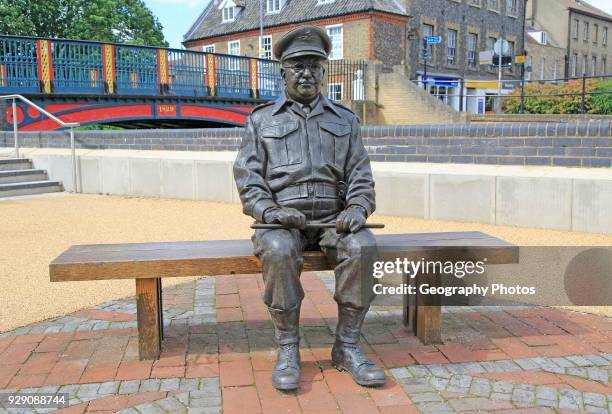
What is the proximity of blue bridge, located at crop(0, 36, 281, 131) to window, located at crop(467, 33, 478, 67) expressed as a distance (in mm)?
Result: 16309

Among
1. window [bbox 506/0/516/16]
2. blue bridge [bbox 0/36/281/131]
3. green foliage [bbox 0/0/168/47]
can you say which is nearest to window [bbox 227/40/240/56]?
green foliage [bbox 0/0/168/47]

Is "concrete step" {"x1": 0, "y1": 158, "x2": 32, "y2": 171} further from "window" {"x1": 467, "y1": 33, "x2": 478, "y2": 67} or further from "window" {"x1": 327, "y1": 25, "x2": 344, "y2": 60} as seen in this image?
"window" {"x1": 467, "y1": 33, "x2": 478, "y2": 67}

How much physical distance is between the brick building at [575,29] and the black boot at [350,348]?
4636cm

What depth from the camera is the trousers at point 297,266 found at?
10.5 ft

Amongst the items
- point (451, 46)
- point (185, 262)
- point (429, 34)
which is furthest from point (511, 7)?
point (185, 262)

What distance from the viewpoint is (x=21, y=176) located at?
1239 cm

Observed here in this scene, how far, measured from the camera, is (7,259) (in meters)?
6.45

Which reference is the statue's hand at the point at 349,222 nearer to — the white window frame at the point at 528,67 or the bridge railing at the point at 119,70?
the bridge railing at the point at 119,70

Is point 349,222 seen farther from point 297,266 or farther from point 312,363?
point 312,363

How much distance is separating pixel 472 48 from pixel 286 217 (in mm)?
34573

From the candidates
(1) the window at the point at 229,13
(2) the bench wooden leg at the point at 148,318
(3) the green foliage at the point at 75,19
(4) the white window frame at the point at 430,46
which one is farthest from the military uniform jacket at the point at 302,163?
(3) the green foliage at the point at 75,19

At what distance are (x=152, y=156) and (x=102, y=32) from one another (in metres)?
29.7

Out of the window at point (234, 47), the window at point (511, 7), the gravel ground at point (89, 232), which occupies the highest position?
the window at point (511, 7)

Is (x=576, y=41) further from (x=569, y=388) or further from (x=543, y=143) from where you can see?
(x=569, y=388)
